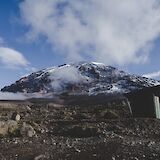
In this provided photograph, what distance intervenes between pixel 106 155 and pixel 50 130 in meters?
9.09

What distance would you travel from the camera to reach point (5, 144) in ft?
56.4

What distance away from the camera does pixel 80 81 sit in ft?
509

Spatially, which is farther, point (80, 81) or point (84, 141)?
point (80, 81)

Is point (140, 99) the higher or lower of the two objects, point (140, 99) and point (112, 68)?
the lower

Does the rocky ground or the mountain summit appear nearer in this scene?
the rocky ground

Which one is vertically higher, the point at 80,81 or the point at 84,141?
the point at 80,81

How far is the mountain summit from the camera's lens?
136m

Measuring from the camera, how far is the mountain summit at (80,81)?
136000 mm

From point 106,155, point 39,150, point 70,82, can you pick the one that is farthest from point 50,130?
point 70,82

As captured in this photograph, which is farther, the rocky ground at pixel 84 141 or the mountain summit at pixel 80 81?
the mountain summit at pixel 80 81

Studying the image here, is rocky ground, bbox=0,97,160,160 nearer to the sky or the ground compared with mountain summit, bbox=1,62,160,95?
nearer to the ground

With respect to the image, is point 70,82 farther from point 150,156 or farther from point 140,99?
point 150,156

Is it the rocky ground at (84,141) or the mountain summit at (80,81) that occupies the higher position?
the mountain summit at (80,81)

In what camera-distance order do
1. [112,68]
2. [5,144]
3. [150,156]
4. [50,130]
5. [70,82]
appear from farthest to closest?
[112,68] < [70,82] < [50,130] < [5,144] < [150,156]
